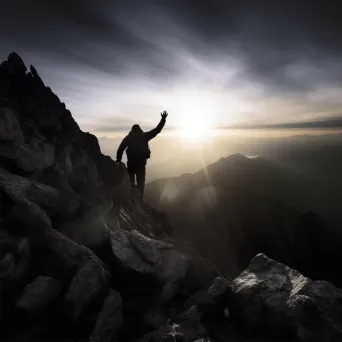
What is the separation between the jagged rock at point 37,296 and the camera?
886cm

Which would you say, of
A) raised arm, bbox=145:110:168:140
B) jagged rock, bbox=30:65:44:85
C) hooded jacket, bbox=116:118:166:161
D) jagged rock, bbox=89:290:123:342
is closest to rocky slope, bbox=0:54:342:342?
jagged rock, bbox=89:290:123:342

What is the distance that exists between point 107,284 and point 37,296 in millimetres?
2411

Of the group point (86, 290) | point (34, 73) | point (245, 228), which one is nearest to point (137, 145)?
point (34, 73)

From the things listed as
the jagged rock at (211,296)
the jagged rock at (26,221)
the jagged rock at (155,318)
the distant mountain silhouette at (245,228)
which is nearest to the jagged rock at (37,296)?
the jagged rock at (26,221)

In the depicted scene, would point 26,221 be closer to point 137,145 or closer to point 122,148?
point 122,148

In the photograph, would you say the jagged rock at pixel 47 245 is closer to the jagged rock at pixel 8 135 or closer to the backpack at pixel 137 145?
Answer: the jagged rock at pixel 8 135

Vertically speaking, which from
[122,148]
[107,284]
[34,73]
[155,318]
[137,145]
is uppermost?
[34,73]

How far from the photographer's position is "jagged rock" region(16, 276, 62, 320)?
8.86 m

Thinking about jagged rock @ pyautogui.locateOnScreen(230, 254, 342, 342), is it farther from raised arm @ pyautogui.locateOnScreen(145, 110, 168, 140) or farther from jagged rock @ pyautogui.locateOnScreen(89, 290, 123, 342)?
raised arm @ pyautogui.locateOnScreen(145, 110, 168, 140)

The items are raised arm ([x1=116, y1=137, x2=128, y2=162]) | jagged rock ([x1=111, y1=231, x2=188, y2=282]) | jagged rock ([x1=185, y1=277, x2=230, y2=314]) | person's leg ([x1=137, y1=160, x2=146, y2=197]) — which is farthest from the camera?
person's leg ([x1=137, y1=160, x2=146, y2=197])

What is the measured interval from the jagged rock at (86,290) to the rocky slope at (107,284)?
0.03 m

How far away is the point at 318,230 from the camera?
89.1m

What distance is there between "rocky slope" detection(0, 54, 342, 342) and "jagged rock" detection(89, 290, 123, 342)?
0.03 meters

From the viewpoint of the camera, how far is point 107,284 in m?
10.5
